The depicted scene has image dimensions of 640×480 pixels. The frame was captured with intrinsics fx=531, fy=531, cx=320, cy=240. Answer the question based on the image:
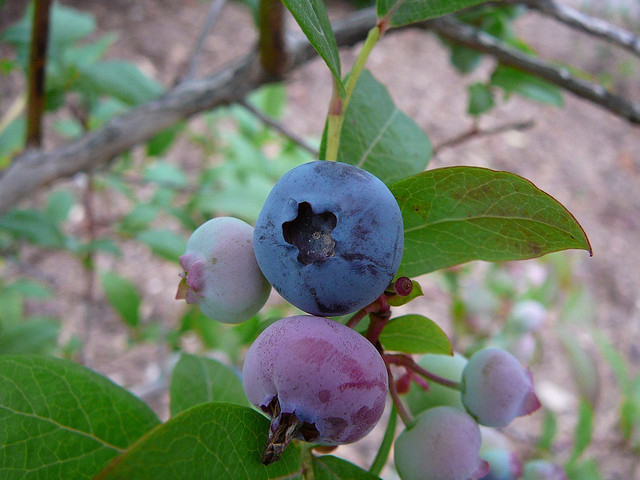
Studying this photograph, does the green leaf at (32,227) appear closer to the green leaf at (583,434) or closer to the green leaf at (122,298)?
the green leaf at (122,298)

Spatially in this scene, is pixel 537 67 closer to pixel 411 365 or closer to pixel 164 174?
pixel 411 365

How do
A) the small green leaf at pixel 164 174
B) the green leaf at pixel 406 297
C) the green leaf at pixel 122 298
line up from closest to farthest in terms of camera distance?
1. the green leaf at pixel 406 297
2. the green leaf at pixel 122 298
3. the small green leaf at pixel 164 174

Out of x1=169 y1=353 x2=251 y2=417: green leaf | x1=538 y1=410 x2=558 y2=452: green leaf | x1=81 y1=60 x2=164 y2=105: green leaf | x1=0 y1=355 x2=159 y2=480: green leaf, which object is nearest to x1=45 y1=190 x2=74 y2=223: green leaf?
x1=81 y1=60 x2=164 y2=105: green leaf

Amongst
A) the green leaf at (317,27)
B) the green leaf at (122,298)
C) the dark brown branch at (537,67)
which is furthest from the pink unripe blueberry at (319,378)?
the green leaf at (122,298)

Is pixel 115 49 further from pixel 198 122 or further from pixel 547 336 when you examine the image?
pixel 547 336

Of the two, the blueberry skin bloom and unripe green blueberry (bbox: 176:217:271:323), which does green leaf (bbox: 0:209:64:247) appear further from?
the blueberry skin bloom

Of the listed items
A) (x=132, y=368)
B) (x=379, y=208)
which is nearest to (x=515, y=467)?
(x=379, y=208)

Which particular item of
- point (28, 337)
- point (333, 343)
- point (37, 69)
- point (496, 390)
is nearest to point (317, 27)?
point (333, 343)
